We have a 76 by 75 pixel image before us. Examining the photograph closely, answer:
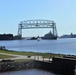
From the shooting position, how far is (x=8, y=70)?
41125mm

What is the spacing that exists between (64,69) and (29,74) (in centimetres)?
524

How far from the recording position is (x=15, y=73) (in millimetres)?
39625

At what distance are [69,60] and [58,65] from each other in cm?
286

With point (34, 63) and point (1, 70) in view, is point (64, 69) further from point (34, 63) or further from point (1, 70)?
point (1, 70)

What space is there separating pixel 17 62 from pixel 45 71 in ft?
15.5

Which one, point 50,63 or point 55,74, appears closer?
point 55,74

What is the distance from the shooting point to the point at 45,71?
1601 inches

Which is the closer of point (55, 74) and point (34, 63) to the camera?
point (55, 74)

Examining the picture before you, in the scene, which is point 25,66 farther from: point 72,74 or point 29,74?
point 72,74

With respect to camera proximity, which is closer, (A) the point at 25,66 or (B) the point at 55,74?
(B) the point at 55,74

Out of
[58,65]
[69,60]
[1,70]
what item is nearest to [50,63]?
[58,65]

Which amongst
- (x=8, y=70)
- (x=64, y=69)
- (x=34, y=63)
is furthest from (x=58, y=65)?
(x=8, y=70)

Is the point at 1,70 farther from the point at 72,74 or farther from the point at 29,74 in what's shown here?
→ the point at 72,74

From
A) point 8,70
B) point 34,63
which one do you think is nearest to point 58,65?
point 34,63
